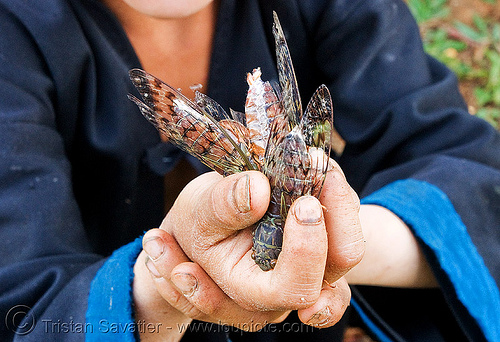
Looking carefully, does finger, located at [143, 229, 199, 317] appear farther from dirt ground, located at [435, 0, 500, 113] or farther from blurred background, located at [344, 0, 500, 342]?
dirt ground, located at [435, 0, 500, 113]

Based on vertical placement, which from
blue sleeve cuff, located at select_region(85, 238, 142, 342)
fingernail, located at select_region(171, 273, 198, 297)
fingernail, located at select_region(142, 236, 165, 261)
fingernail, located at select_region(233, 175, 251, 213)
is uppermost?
fingernail, located at select_region(233, 175, 251, 213)

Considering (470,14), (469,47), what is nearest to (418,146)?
(469,47)

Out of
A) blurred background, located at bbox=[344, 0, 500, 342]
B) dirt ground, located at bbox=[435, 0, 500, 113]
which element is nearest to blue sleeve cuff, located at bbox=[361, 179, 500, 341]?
blurred background, located at bbox=[344, 0, 500, 342]

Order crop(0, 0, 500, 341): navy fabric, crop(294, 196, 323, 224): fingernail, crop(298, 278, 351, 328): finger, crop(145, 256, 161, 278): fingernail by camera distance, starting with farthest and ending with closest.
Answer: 1. crop(0, 0, 500, 341): navy fabric
2. crop(145, 256, 161, 278): fingernail
3. crop(298, 278, 351, 328): finger
4. crop(294, 196, 323, 224): fingernail

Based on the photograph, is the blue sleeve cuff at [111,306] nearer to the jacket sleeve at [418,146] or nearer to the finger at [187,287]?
the finger at [187,287]

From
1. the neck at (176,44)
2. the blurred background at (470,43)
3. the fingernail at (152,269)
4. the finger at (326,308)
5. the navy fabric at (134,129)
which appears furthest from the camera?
the blurred background at (470,43)

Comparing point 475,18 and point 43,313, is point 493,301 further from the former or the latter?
point 475,18

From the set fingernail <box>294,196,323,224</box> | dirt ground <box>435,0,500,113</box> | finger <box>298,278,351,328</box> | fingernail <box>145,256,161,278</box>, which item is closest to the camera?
fingernail <box>294,196,323,224</box>

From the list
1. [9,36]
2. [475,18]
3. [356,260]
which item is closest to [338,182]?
[356,260]

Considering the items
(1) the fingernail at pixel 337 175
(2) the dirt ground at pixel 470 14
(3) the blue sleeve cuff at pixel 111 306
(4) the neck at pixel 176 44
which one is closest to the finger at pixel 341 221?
(1) the fingernail at pixel 337 175
